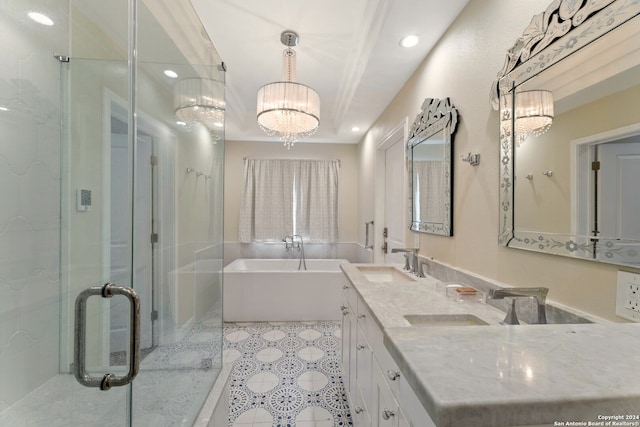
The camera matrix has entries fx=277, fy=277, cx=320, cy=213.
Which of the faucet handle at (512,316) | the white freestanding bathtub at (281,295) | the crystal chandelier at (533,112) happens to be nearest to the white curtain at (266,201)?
the white freestanding bathtub at (281,295)

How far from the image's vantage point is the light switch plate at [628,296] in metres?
0.75

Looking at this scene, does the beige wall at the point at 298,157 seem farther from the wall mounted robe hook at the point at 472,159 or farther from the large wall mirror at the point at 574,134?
the large wall mirror at the point at 574,134

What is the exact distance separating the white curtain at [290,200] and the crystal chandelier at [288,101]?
6.54 feet

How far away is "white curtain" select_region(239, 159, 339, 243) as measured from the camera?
447cm

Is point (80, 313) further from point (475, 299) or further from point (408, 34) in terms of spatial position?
point (408, 34)

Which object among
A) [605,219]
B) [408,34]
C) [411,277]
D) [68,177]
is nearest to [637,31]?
[605,219]

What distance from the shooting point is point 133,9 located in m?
1.35

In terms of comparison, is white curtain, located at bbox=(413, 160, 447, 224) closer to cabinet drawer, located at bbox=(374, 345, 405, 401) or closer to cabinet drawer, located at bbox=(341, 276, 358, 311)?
cabinet drawer, located at bbox=(341, 276, 358, 311)

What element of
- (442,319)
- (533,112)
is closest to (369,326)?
(442,319)

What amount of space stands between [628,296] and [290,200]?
4018mm

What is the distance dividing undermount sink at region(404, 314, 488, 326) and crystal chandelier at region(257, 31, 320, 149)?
178 centimetres

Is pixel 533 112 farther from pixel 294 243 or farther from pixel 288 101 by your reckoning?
pixel 294 243

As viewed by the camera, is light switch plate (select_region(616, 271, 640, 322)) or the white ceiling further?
the white ceiling

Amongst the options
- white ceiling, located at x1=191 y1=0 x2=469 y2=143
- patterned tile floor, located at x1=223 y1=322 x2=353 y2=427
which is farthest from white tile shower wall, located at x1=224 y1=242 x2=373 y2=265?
white ceiling, located at x1=191 y1=0 x2=469 y2=143
